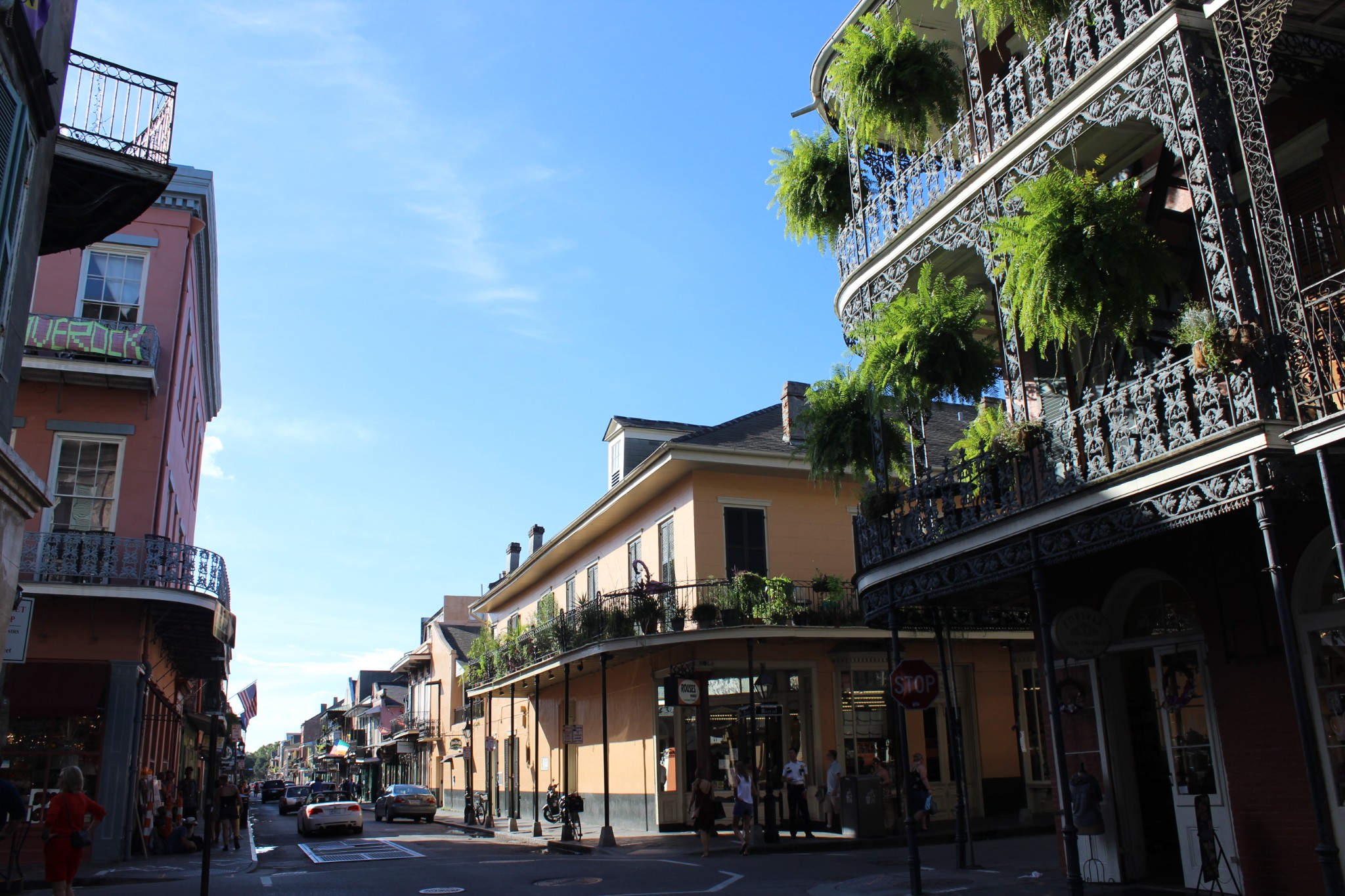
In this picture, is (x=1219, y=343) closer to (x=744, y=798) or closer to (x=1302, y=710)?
(x=1302, y=710)

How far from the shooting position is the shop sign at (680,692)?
62.5 ft

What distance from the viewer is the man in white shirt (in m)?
19.1

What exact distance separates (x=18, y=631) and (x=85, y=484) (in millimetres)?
11568

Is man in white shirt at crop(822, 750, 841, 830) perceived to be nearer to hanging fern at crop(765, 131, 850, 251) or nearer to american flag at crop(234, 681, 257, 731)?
hanging fern at crop(765, 131, 850, 251)

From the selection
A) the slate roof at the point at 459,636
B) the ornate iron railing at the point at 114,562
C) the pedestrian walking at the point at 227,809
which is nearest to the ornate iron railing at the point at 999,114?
the ornate iron railing at the point at 114,562

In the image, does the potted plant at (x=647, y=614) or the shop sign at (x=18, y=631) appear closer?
the shop sign at (x=18, y=631)

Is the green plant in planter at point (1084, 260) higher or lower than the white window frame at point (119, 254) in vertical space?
lower

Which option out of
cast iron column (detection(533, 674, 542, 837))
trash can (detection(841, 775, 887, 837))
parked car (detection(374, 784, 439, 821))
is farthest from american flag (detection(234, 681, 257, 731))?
trash can (detection(841, 775, 887, 837))

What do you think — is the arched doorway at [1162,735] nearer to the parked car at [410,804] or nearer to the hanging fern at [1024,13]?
the hanging fern at [1024,13]

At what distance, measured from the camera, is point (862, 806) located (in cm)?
1819

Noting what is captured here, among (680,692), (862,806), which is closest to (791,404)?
(680,692)

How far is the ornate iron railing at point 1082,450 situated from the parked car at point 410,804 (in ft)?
97.0

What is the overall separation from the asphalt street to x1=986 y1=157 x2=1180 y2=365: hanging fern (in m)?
5.75

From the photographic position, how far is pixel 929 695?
10.6m
